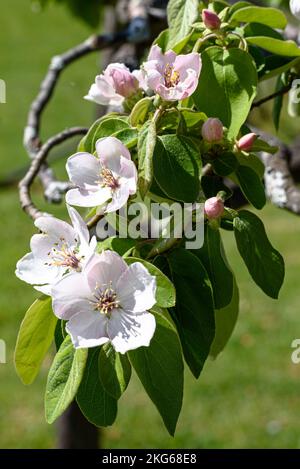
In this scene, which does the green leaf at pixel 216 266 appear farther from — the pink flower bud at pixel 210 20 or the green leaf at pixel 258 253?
the pink flower bud at pixel 210 20

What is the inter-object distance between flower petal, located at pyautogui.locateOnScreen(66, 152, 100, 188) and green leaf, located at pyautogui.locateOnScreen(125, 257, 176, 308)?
124mm

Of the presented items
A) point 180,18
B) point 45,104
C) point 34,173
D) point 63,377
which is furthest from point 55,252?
point 45,104

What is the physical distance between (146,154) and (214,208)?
3.2 inches

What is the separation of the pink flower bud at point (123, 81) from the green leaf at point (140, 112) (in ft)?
0.18

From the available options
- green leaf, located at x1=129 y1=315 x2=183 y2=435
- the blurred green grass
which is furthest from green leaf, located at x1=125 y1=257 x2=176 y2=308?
the blurred green grass

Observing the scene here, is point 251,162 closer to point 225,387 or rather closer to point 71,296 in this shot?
point 71,296

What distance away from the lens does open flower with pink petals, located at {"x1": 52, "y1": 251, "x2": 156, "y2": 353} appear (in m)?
0.69

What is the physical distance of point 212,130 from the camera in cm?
79

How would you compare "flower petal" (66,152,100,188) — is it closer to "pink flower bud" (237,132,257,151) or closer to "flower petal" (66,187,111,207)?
"flower petal" (66,187,111,207)

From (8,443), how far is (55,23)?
7334 millimetres

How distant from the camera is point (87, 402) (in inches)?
28.8

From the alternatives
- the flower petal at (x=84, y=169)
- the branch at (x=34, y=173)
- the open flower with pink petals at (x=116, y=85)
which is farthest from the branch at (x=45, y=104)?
the flower petal at (x=84, y=169)

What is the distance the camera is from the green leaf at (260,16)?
0.94 metres
